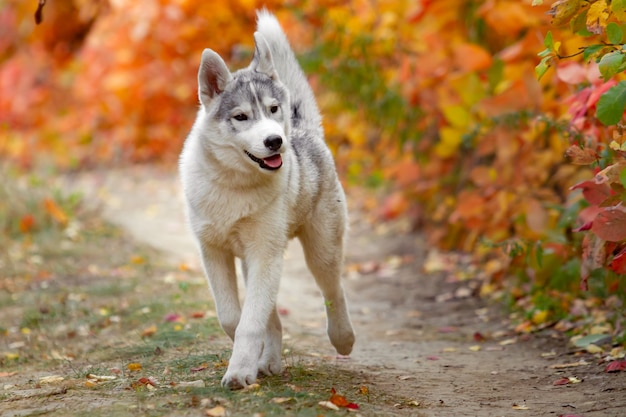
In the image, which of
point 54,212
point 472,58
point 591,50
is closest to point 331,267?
point 591,50

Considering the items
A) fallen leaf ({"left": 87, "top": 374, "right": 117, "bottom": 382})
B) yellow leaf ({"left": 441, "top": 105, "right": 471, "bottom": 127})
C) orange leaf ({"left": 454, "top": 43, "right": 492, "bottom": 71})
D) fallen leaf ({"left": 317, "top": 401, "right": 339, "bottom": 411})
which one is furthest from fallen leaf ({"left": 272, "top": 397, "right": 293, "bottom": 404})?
orange leaf ({"left": 454, "top": 43, "right": 492, "bottom": 71})

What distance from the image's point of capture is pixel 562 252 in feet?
17.3

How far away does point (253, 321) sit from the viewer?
377 cm

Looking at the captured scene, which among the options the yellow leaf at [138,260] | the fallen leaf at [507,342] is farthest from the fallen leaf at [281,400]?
the yellow leaf at [138,260]

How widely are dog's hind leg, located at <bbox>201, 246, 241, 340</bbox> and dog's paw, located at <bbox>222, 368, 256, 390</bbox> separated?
15.2 inches

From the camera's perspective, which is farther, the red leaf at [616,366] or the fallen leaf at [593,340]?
the fallen leaf at [593,340]

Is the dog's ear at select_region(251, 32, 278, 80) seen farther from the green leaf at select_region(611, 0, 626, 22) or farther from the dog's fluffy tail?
the green leaf at select_region(611, 0, 626, 22)

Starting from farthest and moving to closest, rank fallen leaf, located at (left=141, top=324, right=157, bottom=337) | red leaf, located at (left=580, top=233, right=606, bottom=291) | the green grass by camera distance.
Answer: fallen leaf, located at (left=141, top=324, right=157, bottom=337)
red leaf, located at (left=580, top=233, right=606, bottom=291)
the green grass

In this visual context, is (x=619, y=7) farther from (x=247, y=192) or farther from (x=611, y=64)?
(x=247, y=192)

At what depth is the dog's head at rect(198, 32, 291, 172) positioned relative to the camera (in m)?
3.83

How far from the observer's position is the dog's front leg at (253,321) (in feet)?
12.0

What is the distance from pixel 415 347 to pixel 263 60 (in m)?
2.10

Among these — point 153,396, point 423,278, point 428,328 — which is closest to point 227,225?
point 153,396

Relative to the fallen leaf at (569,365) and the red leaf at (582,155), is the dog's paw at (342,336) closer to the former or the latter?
the fallen leaf at (569,365)
